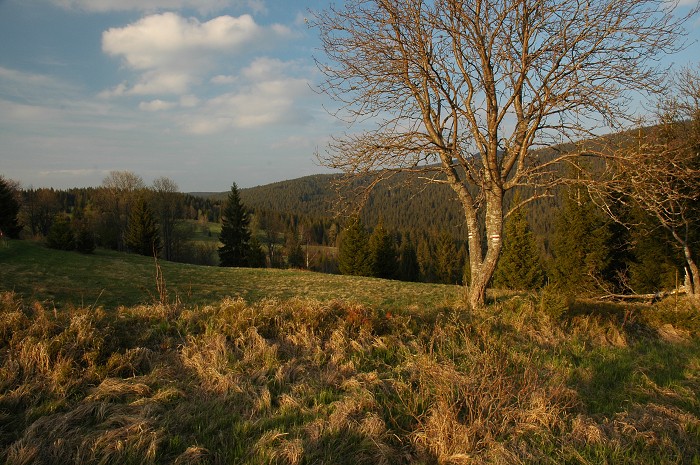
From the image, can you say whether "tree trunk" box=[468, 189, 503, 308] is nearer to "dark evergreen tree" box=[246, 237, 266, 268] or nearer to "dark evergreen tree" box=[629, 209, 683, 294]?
"dark evergreen tree" box=[629, 209, 683, 294]

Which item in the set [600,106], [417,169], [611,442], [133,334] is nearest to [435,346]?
[611,442]

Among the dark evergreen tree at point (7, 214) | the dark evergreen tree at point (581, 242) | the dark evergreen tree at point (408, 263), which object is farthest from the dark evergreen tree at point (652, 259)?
the dark evergreen tree at point (7, 214)

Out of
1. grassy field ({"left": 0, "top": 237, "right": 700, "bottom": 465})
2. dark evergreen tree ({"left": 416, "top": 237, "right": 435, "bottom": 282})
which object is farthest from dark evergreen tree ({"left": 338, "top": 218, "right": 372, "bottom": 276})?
grassy field ({"left": 0, "top": 237, "right": 700, "bottom": 465})

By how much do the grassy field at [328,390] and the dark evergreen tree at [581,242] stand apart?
16118 mm

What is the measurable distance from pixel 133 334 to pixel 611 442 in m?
5.56

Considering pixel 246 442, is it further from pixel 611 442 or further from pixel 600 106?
pixel 600 106

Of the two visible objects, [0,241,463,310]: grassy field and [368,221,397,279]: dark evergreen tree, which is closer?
[0,241,463,310]: grassy field

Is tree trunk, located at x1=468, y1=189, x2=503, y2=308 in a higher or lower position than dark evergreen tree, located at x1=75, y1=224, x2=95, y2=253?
higher

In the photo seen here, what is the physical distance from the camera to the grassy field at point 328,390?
286cm

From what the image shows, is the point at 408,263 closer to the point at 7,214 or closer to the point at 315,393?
the point at 7,214

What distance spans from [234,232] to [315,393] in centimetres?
4104

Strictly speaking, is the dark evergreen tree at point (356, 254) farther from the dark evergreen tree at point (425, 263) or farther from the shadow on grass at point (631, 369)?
the shadow on grass at point (631, 369)

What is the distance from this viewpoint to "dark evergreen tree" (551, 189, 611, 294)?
67.5ft

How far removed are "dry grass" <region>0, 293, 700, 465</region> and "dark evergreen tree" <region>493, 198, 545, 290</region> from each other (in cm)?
2299
